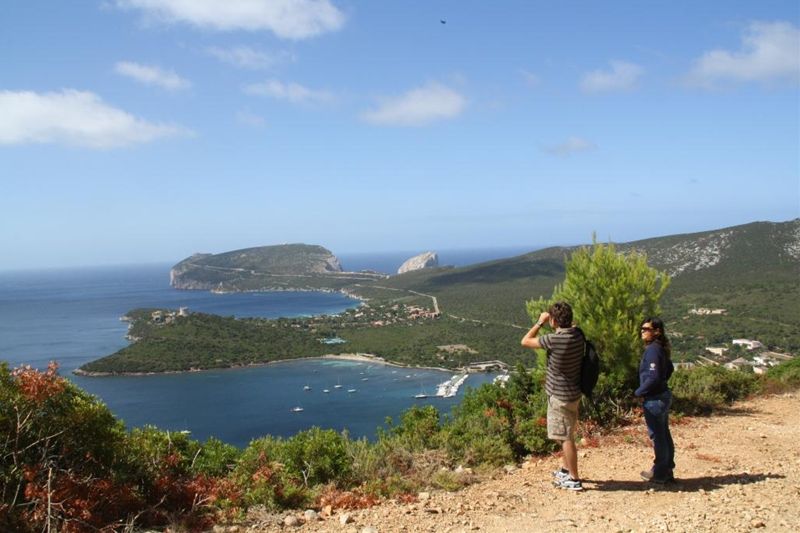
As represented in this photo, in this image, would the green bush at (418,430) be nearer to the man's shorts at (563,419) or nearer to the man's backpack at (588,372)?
the man's shorts at (563,419)

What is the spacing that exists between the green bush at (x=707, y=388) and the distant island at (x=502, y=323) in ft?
117

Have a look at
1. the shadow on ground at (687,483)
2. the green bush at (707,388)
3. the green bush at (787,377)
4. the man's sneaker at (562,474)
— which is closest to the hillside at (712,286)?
the green bush at (787,377)

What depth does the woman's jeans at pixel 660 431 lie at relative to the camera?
4657 millimetres

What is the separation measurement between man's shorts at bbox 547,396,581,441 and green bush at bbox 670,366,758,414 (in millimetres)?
4225

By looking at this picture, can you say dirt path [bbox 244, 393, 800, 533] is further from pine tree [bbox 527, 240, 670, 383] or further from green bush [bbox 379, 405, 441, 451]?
pine tree [bbox 527, 240, 670, 383]

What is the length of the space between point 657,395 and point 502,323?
7675 cm

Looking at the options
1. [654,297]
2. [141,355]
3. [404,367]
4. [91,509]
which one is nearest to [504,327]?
[404,367]

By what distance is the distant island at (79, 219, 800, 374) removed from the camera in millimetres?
52094

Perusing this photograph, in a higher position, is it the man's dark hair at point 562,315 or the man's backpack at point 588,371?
the man's dark hair at point 562,315

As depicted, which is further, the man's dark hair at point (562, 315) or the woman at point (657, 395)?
the woman at point (657, 395)

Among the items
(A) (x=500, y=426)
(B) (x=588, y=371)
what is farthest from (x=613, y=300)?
(B) (x=588, y=371)

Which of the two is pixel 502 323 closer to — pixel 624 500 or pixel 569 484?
pixel 569 484

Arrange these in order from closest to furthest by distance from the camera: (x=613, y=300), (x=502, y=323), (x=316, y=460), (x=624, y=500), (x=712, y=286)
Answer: (x=624, y=500) → (x=316, y=460) → (x=613, y=300) → (x=712, y=286) → (x=502, y=323)

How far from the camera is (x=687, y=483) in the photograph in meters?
4.76
